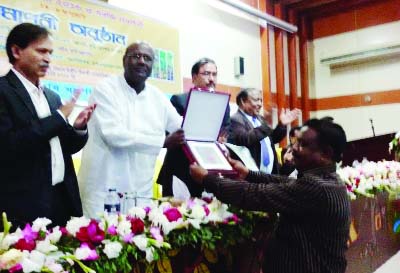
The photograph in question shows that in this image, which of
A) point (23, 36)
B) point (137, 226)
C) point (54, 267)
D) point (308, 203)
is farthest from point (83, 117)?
point (308, 203)

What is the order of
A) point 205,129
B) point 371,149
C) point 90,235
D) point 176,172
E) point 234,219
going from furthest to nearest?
point 371,149 → point 176,172 → point 205,129 → point 234,219 → point 90,235

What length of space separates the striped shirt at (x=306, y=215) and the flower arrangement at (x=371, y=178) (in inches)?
47.6

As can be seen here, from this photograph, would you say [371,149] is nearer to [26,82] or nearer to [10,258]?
[26,82]

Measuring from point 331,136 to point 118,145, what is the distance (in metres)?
0.92

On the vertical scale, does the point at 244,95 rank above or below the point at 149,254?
above

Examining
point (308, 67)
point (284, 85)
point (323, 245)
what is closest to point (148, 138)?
point (323, 245)

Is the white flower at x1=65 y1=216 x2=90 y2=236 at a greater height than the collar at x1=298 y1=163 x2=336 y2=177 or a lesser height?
lesser

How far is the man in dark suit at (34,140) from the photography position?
5.38ft

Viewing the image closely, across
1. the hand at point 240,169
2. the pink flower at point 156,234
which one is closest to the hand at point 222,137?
the hand at point 240,169

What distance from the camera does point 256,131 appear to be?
270 cm

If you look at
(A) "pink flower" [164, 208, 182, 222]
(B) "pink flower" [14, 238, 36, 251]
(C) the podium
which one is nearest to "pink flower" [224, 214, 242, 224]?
(A) "pink flower" [164, 208, 182, 222]

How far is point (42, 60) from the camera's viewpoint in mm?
1821

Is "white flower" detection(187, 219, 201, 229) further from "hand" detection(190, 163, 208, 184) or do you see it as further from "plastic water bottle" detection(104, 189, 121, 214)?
"plastic water bottle" detection(104, 189, 121, 214)

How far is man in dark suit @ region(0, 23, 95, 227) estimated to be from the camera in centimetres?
164
